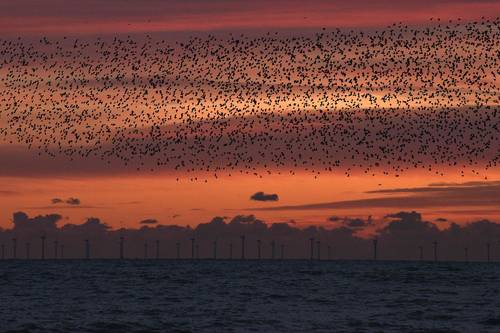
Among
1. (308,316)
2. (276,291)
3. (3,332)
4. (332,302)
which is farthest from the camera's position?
(276,291)

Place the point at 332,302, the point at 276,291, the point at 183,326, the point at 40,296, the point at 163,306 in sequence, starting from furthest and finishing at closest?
the point at 276,291, the point at 40,296, the point at 332,302, the point at 163,306, the point at 183,326

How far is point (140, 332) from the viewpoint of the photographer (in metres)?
88.6

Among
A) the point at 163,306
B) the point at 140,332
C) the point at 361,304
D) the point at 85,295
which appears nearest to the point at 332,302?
the point at 361,304

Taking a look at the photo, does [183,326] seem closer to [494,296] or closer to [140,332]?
[140,332]

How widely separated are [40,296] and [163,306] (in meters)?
23.7

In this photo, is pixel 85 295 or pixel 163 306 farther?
pixel 85 295

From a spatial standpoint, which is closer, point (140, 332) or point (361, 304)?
point (140, 332)

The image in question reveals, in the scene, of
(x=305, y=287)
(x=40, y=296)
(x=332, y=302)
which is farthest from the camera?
(x=305, y=287)

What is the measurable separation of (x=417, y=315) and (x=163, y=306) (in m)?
24.2

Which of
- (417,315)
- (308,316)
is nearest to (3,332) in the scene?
(308,316)

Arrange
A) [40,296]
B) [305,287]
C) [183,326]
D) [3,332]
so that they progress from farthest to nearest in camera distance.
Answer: [305,287] < [40,296] < [183,326] < [3,332]

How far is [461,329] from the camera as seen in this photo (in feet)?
300

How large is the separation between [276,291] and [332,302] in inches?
1020

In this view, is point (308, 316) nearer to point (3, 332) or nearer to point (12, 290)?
point (3, 332)
